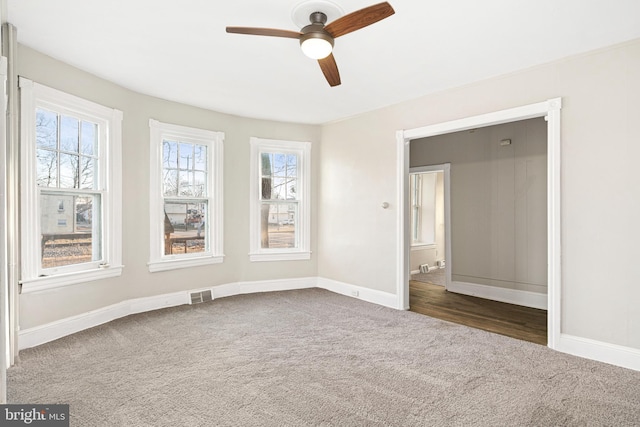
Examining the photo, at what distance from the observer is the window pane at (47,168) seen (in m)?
3.52

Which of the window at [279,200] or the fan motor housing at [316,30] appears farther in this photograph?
the window at [279,200]

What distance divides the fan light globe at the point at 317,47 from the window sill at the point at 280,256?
3.59m

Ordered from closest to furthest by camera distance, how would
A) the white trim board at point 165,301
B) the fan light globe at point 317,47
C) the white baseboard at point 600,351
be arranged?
the fan light globe at point 317,47
the white baseboard at point 600,351
the white trim board at point 165,301

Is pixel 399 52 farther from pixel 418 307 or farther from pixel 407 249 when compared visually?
pixel 418 307

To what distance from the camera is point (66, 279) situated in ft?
12.0

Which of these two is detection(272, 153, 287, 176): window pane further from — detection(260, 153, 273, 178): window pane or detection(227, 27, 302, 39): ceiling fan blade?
detection(227, 27, 302, 39): ceiling fan blade

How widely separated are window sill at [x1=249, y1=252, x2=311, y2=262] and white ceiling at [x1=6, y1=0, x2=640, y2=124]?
2.44 metres

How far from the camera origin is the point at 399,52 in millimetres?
3312

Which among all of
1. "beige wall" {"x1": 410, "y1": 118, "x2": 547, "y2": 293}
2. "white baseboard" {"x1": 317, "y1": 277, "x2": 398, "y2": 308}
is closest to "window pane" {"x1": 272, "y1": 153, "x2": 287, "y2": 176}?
"white baseboard" {"x1": 317, "y1": 277, "x2": 398, "y2": 308}

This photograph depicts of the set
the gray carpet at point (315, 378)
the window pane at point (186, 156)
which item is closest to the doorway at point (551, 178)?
the gray carpet at point (315, 378)

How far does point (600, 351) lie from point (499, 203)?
102 inches

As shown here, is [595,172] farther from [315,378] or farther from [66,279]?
[66,279]

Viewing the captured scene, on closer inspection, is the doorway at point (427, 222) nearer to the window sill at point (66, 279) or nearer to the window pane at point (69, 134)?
the window sill at point (66, 279)
